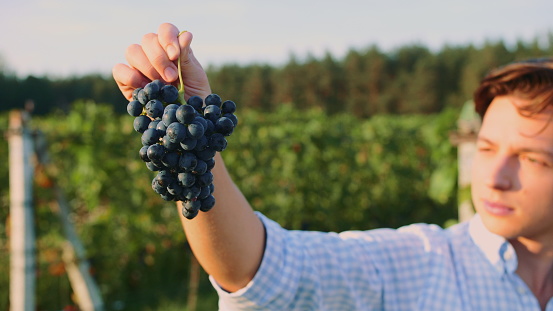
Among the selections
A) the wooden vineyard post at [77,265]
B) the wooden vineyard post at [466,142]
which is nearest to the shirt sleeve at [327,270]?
the wooden vineyard post at [466,142]

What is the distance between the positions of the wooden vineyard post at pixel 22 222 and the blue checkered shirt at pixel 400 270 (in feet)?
8.82

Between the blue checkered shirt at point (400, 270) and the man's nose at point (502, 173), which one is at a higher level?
the man's nose at point (502, 173)

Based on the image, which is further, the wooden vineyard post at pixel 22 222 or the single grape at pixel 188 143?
the wooden vineyard post at pixel 22 222

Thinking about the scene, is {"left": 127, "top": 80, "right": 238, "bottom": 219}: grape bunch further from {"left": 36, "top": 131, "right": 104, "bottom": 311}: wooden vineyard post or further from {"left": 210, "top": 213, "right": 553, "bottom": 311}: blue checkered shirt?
{"left": 36, "top": 131, "right": 104, "bottom": 311}: wooden vineyard post

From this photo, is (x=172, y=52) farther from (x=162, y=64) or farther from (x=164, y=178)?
(x=164, y=178)

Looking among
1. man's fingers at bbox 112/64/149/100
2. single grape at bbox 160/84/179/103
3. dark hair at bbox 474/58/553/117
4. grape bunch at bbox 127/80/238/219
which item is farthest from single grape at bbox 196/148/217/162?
dark hair at bbox 474/58/553/117

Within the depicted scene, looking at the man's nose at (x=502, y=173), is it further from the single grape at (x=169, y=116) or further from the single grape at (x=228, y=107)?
the single grape at (x=169, y=116)

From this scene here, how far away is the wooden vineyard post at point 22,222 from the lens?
3.51 m

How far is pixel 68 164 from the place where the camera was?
15.8ft

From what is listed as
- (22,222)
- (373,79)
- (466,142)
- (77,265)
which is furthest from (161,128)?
(373,79)

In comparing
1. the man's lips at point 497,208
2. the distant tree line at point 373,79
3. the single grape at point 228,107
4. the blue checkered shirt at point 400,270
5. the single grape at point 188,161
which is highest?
the distant tree line at point 373,79

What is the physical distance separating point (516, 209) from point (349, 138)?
18.6 ft

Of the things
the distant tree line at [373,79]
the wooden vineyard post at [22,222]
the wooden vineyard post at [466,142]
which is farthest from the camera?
the distant tree line at [373,79]

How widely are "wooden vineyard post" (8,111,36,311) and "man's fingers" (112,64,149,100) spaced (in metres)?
2.89
